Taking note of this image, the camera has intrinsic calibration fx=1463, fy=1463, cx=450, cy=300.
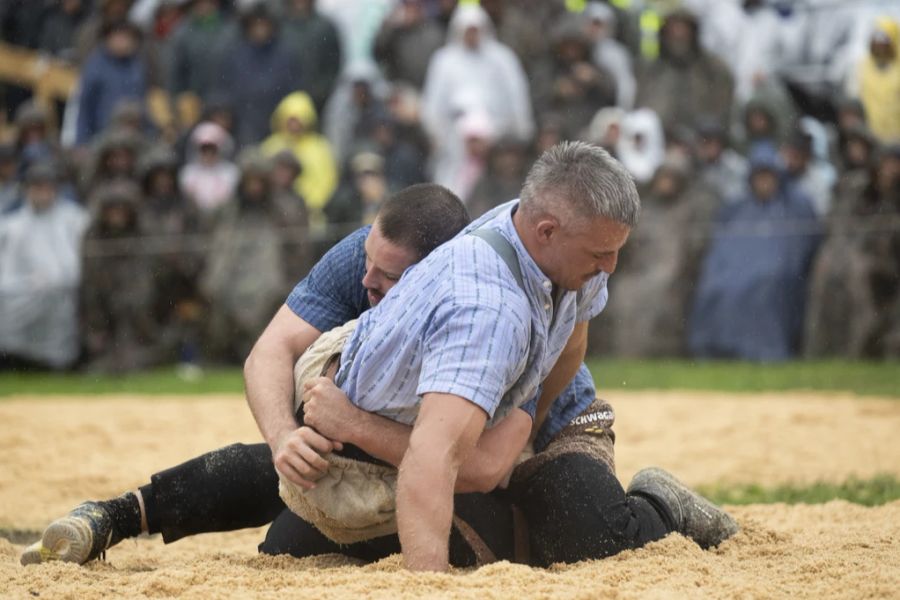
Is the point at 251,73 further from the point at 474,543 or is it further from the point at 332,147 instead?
the point at 474,543

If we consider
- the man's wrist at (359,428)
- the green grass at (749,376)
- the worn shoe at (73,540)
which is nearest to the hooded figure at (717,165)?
the green grass at (749,376)

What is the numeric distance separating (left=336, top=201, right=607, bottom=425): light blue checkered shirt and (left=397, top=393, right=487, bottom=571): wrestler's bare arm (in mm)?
41

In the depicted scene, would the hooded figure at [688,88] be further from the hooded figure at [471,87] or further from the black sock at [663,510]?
Answer: the black sock at [663,510]

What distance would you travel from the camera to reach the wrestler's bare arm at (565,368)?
4.40 meters

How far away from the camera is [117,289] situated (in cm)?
1177

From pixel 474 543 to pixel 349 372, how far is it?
Answer: 66cm

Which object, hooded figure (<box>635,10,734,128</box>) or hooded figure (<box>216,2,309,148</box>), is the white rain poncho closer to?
hooded figure (<box>216,2,309,148</box>)

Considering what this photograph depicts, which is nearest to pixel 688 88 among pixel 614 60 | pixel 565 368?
pixel 614 60

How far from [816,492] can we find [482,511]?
255cm

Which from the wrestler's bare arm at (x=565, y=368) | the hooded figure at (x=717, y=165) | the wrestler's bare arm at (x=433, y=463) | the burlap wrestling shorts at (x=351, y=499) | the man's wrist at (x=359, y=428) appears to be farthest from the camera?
the hooded figure at (x=717, y=165)

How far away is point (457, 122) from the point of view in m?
12.7

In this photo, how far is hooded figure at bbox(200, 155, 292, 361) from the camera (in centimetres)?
1162

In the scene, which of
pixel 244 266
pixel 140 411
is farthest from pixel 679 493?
pixel 244 266

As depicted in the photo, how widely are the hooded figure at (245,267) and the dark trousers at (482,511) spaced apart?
6.90 m
